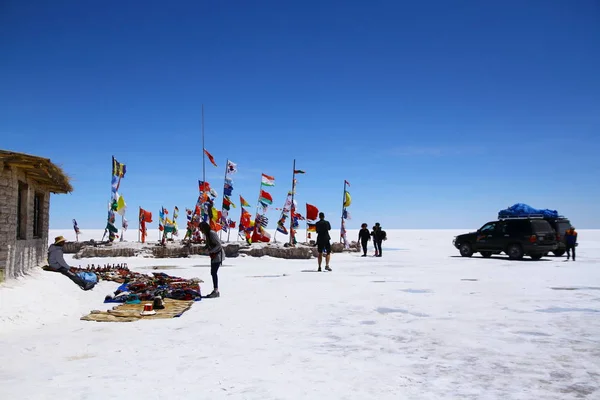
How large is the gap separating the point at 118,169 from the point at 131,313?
20.4m

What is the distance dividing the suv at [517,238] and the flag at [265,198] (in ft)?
40.8

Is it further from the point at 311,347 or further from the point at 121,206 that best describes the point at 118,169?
the point at 311,347

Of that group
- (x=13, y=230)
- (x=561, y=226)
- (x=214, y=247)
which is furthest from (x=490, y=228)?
(x=13, y=230)

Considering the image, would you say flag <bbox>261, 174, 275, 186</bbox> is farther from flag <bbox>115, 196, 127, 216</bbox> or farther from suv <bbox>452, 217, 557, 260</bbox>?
suv <bbox>452, 217, 557, 260</bbox>

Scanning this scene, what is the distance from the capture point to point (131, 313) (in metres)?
8.73

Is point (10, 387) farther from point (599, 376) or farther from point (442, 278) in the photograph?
point (442, 278)

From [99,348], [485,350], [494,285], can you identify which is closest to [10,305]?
[99,348]

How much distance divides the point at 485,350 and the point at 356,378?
6.98ft

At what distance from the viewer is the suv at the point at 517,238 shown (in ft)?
76.7

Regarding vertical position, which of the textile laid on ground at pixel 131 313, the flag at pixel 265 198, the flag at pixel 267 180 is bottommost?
the textile laid on ground at pixel 131 313

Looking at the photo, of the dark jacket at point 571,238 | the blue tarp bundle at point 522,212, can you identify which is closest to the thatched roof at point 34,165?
the dark jacket at point 571,238

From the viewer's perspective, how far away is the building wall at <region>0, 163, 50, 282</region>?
1003 cm

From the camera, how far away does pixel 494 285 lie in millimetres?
13352

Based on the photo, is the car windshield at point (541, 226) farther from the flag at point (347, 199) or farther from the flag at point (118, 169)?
the flag at point (118, 169)
